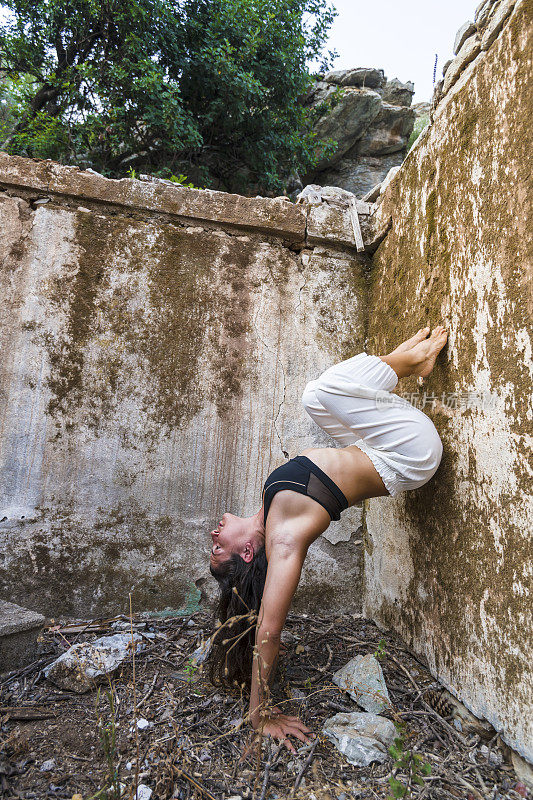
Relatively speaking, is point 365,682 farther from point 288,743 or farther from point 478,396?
point 478,396

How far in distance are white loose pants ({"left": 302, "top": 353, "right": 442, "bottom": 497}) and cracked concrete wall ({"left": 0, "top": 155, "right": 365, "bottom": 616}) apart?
943 mm

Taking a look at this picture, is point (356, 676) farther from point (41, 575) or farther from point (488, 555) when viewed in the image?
point (41, 575)

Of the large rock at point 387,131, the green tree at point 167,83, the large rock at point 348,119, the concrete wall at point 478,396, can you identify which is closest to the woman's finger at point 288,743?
the concrete wall at point 478,396

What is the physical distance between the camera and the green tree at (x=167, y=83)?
18.4ft

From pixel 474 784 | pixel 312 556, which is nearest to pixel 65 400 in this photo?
pixel 312 556

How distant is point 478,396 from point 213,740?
5.36 feet

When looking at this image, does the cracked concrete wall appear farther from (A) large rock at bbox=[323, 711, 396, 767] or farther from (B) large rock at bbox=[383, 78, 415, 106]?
(B) large rock at bbox=[383, 78, 415, 106]

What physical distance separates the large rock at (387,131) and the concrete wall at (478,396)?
7.24 meters

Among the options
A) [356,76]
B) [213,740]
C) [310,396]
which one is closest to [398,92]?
[356,76]

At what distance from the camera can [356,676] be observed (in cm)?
218

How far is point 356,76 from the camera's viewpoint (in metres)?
8.52

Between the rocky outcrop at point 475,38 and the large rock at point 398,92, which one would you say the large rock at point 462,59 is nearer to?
the rocky outcrop at point 475,38

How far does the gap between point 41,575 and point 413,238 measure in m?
2.83

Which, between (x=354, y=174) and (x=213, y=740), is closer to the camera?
(x=213, y=740)
